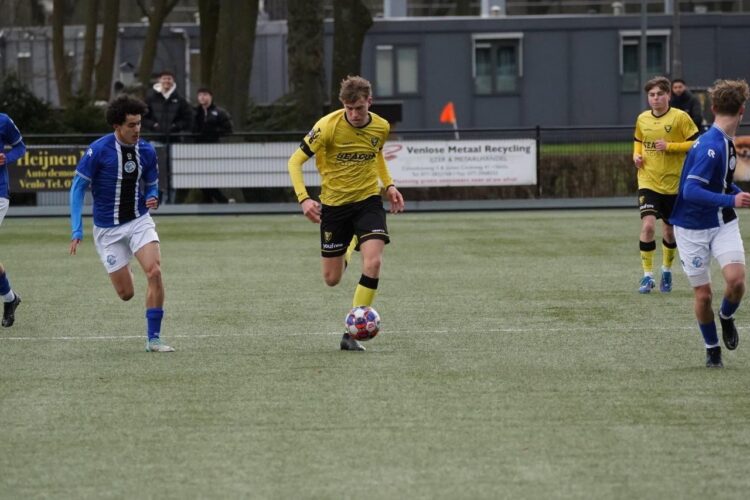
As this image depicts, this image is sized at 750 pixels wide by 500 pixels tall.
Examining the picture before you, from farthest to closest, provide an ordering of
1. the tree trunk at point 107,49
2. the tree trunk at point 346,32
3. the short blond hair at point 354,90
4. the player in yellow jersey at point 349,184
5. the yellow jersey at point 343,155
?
the tree trunk at point 107,49 → the tree trunk at point 346,32 → the yellow jersey at point 343,155 → the player in yellow jersey at point 349,184 → the short blond hair at point 354,90

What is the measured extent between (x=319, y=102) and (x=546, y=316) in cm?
2018

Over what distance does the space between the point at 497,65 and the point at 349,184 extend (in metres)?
38.8

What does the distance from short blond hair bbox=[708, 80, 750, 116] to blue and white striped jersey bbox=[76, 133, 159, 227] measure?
4.08 m

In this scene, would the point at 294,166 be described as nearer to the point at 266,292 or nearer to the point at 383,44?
the point at 266,292

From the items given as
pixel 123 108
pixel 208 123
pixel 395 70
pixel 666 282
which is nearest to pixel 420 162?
pixel 208 123

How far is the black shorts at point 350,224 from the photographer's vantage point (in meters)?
10.5

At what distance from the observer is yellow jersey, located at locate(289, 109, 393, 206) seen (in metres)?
10.5

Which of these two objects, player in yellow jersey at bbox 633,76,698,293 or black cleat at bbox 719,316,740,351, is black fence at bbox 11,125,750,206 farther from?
black cleat at bbox 719,316,740,351

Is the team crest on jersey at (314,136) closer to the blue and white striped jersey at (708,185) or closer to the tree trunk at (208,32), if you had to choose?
the blue and white striped jersey at (708,185)

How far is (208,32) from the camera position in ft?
124

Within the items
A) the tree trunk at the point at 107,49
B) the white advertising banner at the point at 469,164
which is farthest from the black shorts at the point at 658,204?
the tree trunk at the point at 107,49

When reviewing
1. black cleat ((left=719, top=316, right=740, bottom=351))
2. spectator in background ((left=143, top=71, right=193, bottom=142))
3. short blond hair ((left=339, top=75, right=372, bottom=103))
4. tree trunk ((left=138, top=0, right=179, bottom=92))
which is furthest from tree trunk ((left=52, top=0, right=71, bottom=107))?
black cleat ((left=719, top=316, right=740, bottom=351))

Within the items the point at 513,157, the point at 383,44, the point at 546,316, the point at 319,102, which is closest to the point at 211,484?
the point at 546,316

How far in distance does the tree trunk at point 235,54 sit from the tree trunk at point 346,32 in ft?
7.63
